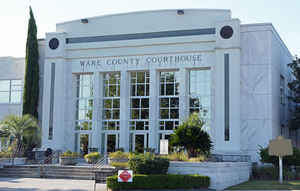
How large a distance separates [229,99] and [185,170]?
31.7ft

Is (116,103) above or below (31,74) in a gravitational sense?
below

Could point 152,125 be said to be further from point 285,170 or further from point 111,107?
point 285,170

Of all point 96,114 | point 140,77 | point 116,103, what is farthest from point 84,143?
point 140,77

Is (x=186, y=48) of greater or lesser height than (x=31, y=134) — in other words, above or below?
above

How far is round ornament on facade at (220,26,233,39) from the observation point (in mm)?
31844

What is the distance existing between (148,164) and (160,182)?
1.20 metres

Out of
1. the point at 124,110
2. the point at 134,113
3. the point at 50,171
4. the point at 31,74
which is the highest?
the point at 31,74

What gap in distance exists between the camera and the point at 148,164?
22.2 m

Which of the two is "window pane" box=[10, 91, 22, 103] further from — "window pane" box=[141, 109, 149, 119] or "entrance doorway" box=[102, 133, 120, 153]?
"window pane" box=[141, 109, 149, 119]

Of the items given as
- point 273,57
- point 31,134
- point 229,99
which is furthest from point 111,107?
point 273,57

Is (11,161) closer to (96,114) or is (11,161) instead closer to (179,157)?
(96,114)

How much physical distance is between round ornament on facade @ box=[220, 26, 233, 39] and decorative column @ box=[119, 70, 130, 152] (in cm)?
817

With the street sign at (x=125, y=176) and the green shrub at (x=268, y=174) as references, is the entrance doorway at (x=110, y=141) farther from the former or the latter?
the street sign at (x=125, y=176)

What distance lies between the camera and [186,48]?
33.4 meters
